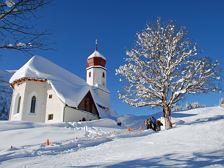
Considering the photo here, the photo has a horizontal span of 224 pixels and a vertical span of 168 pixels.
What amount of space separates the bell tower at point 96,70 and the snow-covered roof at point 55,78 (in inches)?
307

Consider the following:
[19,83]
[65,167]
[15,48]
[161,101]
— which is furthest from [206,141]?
[19,83]

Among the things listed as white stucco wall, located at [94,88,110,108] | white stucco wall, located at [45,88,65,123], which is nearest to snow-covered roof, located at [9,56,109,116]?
white stucco wall, located at [45,88,65,123]

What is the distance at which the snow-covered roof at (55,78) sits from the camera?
40.3 meters

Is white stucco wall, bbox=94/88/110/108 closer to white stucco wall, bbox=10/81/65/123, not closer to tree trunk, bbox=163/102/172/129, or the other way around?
white stucco wall, bbox=10/81/65/123

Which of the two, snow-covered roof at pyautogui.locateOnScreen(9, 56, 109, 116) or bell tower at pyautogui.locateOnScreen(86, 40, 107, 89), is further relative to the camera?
bell tower at pyautogui.locateOnScreen(86, 40, 107, 89)

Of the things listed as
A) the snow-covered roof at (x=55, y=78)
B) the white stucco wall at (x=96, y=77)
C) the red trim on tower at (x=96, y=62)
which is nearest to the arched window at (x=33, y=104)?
the snow-covered roof at (x=55, y=78)

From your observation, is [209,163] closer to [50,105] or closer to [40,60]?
[50,105]

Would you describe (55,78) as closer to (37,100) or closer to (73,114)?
(37,100)

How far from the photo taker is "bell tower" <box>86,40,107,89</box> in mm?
55278

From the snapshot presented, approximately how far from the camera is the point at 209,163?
10039 mm

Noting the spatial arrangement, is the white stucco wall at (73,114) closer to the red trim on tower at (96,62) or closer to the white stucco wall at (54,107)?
the white stucco wall at (54,107)

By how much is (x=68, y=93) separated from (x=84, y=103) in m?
2.82

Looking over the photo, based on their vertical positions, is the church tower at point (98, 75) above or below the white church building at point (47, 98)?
above

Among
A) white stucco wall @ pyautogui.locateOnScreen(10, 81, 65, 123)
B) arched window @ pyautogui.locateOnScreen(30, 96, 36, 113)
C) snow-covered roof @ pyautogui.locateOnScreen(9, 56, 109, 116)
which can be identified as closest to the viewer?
white stucco wall @ pyautogui.locateOnScreen(10, 81, 65, 123)
